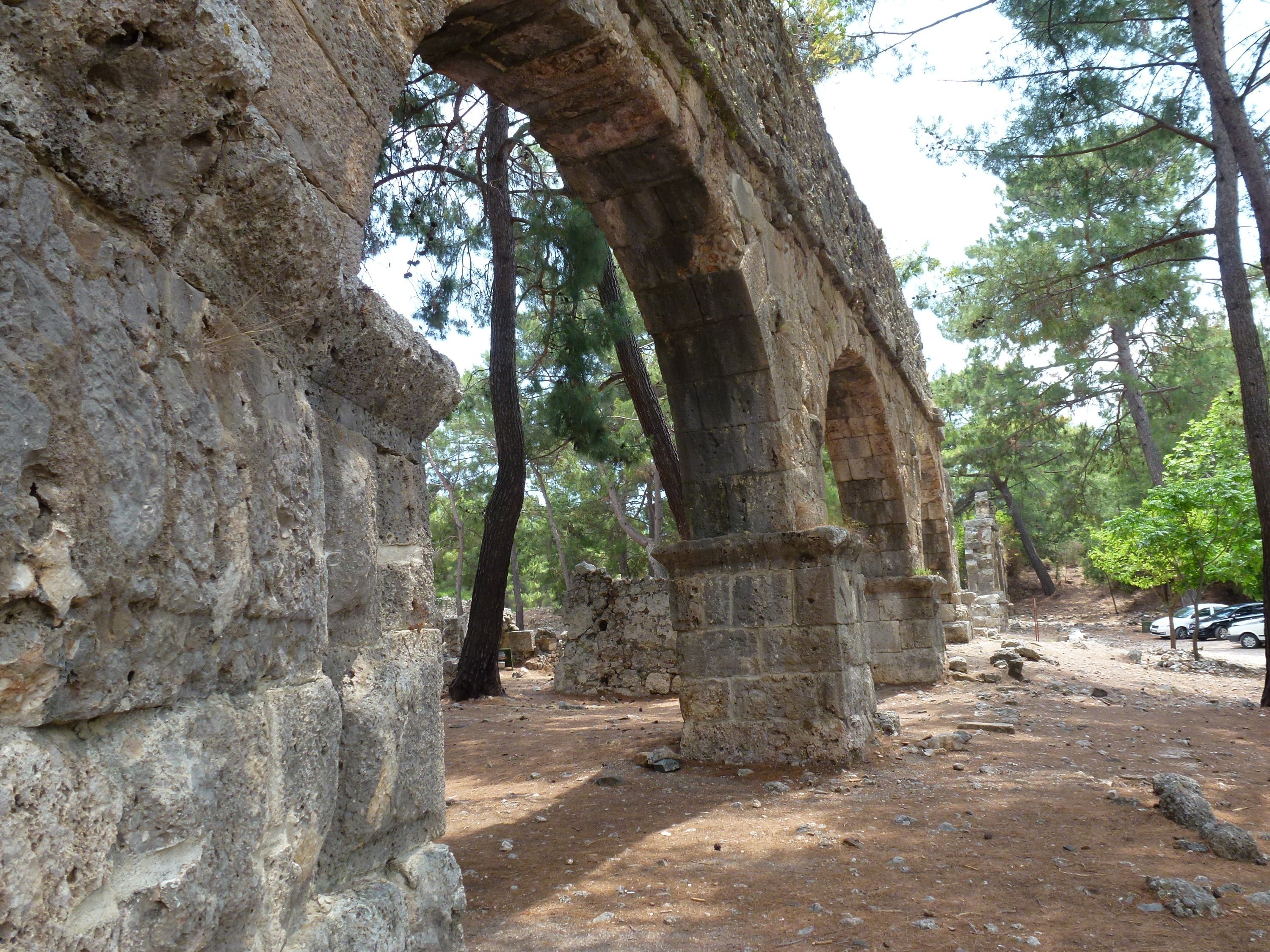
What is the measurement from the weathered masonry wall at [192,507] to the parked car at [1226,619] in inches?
796

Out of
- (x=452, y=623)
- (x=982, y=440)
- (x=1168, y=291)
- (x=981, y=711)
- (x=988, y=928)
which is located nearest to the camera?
(x=988, y=928)

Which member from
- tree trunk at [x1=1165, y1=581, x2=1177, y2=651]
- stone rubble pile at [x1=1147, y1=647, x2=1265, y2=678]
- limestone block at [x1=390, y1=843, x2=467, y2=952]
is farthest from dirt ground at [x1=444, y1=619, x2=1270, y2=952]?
tree trunk at [x1=1165, y1=581, x2=1177, y2=651]

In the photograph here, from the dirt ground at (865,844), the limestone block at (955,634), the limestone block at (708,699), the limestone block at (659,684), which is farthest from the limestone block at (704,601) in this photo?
the limestone block at (955,634)

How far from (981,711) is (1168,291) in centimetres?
655

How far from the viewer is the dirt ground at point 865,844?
2.80m

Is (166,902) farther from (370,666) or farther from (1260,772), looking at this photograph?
(1260,772)

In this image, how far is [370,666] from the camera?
1627 millimetres

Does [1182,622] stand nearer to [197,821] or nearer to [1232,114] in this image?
[1232,114]

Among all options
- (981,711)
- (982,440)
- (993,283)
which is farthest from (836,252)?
(982,440)

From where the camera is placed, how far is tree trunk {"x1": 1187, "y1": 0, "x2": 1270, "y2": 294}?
785 cm

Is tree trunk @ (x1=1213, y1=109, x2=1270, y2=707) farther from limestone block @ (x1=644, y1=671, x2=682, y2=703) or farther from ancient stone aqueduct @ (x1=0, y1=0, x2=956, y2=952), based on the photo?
ancient stone aqueduct @ (x1=0, y1=0, x2=956, y2=952)

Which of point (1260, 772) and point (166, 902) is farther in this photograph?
point (1260, 772)

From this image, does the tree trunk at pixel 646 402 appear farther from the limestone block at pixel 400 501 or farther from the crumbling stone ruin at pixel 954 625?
the limestone block at pixel 400 501

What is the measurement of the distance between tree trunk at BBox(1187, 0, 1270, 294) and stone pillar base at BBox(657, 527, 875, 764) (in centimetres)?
512
